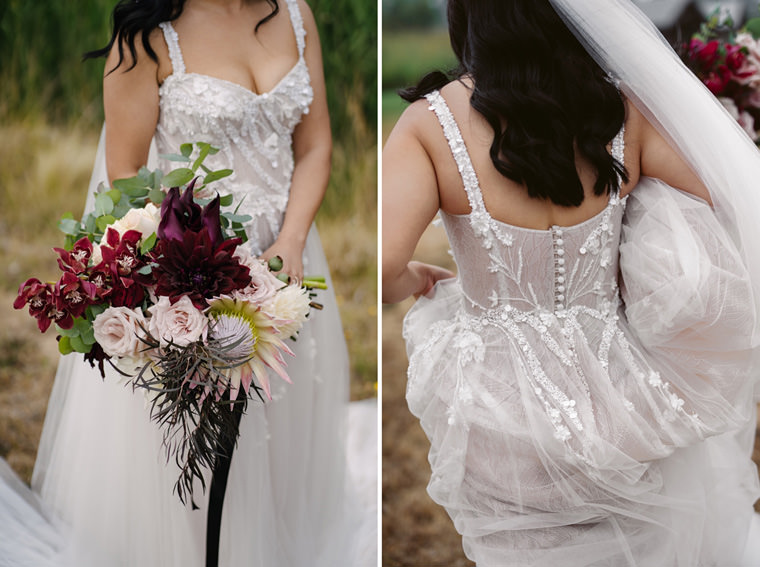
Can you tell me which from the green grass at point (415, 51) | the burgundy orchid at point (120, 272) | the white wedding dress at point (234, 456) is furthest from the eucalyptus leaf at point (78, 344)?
the green grass at point (415, 51)

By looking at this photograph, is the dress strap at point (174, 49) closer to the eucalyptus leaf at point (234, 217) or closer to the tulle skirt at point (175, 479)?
the eucalyptus leaf at point (234, 217)

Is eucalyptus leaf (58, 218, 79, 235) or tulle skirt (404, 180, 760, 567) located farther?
eucalyptus leaf (58, 218, 79, 235)

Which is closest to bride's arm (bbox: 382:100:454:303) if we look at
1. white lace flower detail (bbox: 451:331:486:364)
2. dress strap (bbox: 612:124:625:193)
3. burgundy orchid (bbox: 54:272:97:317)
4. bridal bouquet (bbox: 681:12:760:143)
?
white lace flower detail (bbox: 451:331:486:364)

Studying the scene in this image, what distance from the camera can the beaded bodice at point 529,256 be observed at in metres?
1.33

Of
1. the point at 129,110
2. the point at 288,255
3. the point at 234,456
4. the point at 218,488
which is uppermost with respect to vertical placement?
the point at 129,110

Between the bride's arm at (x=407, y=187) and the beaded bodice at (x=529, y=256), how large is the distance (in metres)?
0.05

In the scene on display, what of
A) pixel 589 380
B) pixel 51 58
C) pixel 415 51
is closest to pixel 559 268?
pixel 589 380

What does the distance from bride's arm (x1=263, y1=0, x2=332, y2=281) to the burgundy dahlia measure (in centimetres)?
56

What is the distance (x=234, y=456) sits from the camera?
6.53 feet

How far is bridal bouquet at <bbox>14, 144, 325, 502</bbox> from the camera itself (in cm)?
133

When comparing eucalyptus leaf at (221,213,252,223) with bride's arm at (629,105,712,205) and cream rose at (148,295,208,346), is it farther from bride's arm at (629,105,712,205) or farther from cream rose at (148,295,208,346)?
bride's arm at (629,105,712,205)

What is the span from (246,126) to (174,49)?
0.81ft

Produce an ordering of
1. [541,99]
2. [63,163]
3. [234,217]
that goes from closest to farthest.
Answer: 1. [541,99]
2. [234,217]
3. [63,163]

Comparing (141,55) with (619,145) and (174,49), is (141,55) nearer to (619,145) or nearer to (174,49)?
(174,49)
